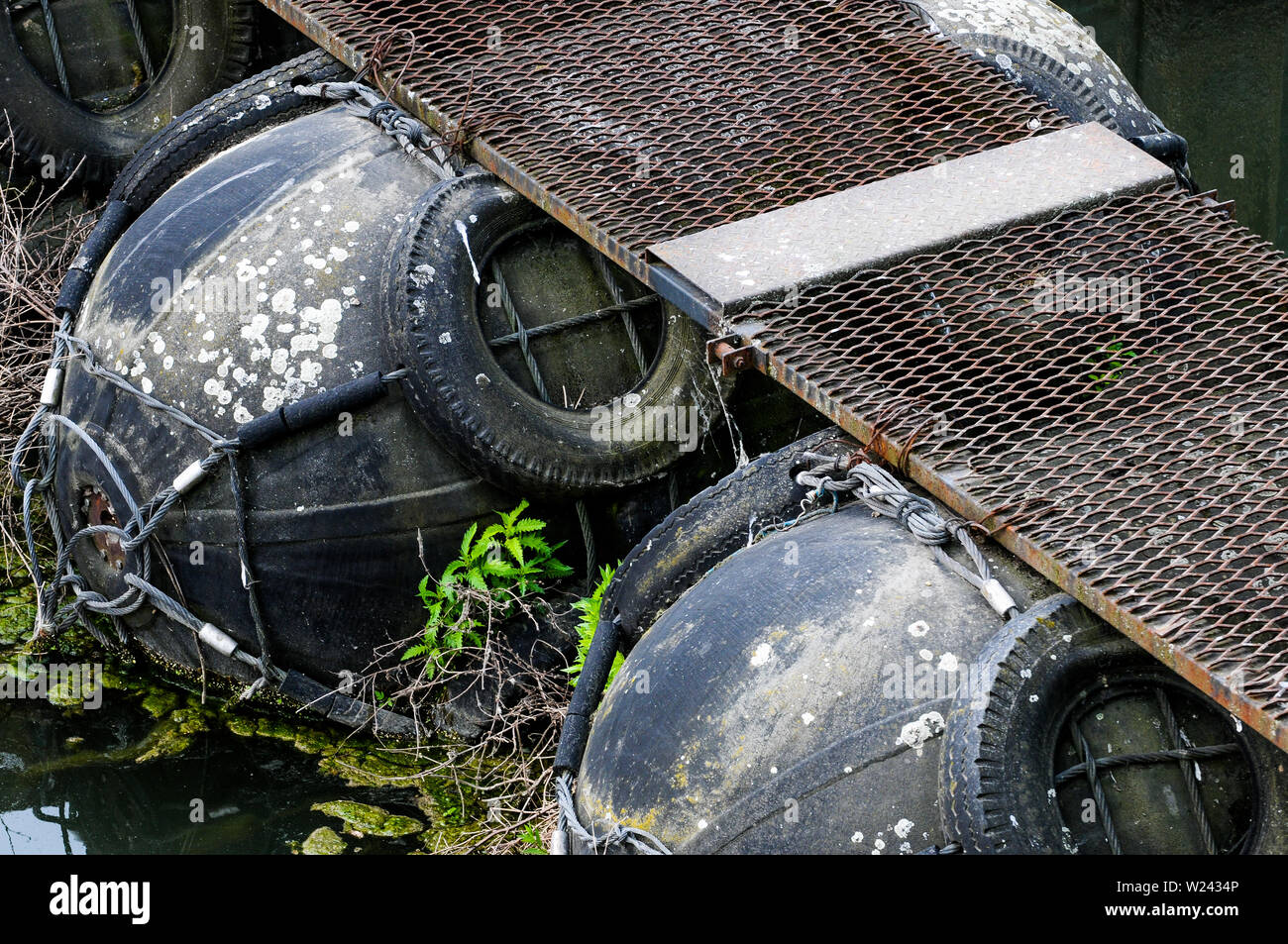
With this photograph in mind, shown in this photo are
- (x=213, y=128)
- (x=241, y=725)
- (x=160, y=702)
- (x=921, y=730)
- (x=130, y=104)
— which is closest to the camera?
(x=921, y=730)

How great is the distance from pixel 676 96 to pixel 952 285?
1.44 meters

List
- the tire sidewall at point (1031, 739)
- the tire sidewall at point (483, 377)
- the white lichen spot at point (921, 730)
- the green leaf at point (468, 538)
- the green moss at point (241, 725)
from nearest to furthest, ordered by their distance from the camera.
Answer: the tire sidewall at point (1031, 739) < the white lichen spot at point (921, 730) < the tire sidewall at point (483, 377) < the green leaf at point (468, 538) < the green moss at point (241, 725)

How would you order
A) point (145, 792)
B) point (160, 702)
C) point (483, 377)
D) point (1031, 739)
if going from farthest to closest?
point (160, 702), point (145, 792), point (483, 377), point (1031, 739)

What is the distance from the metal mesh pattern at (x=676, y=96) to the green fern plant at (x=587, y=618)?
1.07m

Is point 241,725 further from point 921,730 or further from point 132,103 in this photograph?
point 132,103

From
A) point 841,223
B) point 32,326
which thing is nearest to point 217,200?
point 32,326

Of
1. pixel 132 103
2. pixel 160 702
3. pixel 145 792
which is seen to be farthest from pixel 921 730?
pixel 132 103

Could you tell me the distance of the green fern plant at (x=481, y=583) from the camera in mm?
5562

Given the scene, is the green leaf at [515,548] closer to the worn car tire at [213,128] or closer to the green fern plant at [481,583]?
the green fern plant at [481,583]

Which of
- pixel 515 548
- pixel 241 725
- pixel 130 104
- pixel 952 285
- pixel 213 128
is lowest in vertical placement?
pixel 241 725

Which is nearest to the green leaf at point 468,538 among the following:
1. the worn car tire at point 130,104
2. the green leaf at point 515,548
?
the green leaf at point 515,548

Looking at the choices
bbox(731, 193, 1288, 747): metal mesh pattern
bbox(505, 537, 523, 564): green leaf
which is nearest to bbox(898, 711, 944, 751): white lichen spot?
bbox(731, 193, 1288, 747): metal mesh pattern

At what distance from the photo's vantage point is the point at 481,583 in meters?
5.56

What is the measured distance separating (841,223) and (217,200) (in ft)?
7.06
